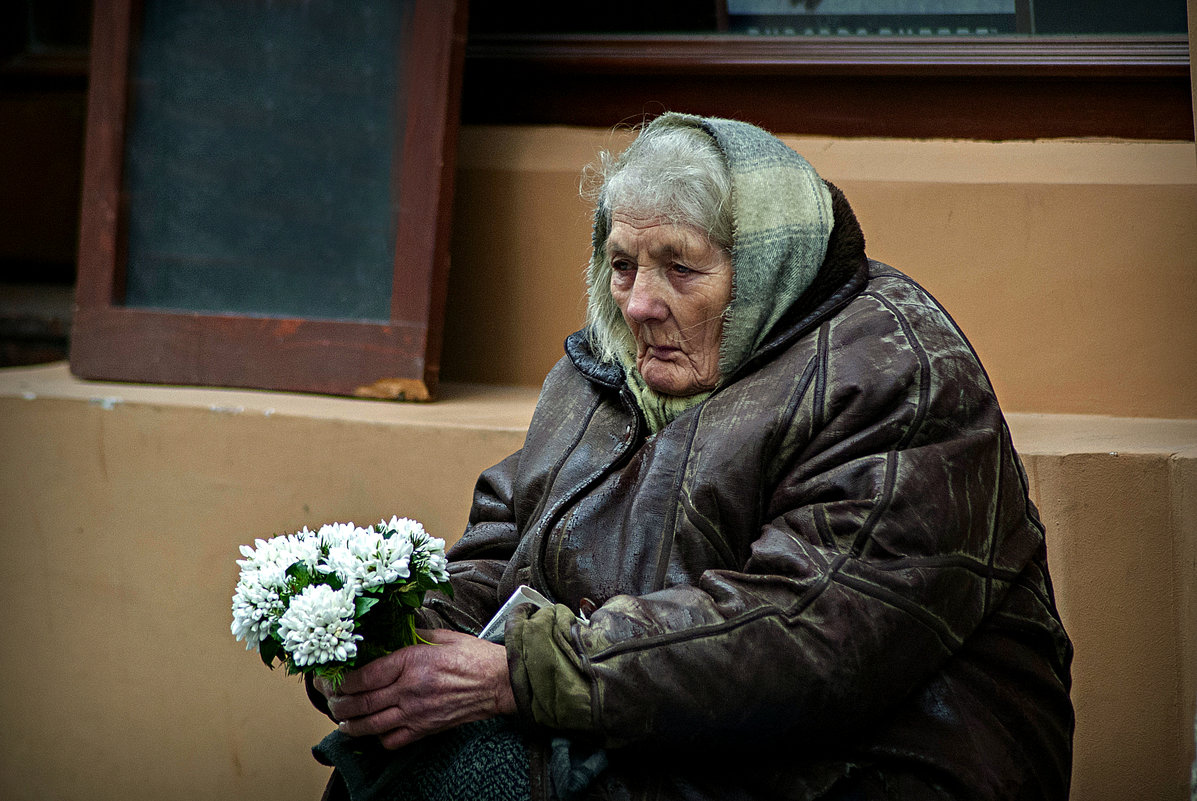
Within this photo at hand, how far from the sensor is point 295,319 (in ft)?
9.94

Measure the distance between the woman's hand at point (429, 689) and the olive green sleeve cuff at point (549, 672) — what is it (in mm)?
53

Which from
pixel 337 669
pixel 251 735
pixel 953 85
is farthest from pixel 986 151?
pixel 251 735

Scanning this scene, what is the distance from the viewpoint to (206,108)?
123 inches

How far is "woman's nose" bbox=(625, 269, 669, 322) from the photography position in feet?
6.26

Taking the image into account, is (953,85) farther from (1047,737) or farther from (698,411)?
(1047,737)

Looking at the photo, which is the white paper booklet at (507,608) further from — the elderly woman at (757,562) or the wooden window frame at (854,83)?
the wooden window frame at (854,83)

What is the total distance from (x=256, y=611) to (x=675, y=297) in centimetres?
86

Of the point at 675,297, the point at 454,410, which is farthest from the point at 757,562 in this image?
the point at 454,410

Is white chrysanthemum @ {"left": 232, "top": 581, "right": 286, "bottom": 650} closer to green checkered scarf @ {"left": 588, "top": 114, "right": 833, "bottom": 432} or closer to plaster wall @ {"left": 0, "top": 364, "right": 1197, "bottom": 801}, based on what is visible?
green checkered scarf @ {"left": 588, "top": 114, "right": 833, "bottom": 432}

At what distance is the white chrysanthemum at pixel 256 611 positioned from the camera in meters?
1.61

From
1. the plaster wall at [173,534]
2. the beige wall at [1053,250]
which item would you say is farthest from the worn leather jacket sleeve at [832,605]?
the beige wall at [1053,250]

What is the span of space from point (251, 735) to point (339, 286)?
1245 millimetres

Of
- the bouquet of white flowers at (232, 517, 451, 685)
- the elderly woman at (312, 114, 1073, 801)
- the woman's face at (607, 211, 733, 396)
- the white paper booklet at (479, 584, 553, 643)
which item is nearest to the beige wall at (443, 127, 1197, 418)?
the elderly woman at (312, 114, 1073, 801)

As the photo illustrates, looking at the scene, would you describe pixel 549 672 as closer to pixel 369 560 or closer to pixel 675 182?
pixel 369 560
